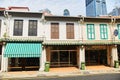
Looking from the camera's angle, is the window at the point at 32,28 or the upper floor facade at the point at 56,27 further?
the window at the point at 32,28

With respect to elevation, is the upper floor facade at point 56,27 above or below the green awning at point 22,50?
above

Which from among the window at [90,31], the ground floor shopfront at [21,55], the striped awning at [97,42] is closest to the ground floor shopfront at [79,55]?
the striped awning at [97,42]

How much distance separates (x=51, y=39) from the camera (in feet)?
→ 68.8

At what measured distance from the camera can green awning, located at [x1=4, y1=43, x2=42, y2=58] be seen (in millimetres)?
18081

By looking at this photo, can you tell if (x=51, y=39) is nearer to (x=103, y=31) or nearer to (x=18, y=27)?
(x=18, y=27)

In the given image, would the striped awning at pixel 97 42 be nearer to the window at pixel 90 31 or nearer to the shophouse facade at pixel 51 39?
the shophouse facade at pixel 51 39

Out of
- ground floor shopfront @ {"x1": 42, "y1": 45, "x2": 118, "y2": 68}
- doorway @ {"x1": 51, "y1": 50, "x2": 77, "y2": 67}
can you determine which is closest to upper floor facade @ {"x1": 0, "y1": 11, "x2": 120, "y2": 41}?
ground floor shopfront @ {"x1": 42, "y1": 45, "x2": 118, "y2": 68}

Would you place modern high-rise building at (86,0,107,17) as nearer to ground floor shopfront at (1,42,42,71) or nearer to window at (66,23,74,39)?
window at (66,23,74,39)

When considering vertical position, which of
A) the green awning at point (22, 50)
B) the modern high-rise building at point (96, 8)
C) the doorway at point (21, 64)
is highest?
the modern high-rise building at point (96, 8)

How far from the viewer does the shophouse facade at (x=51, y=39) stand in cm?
1919

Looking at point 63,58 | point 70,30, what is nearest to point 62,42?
point 70,30

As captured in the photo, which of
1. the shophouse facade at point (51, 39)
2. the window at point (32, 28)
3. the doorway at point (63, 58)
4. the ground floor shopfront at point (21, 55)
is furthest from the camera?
the doorway at point (63, 58)

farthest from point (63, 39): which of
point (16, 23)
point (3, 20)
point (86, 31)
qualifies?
point (3, 20)

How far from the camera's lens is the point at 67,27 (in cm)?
2159
